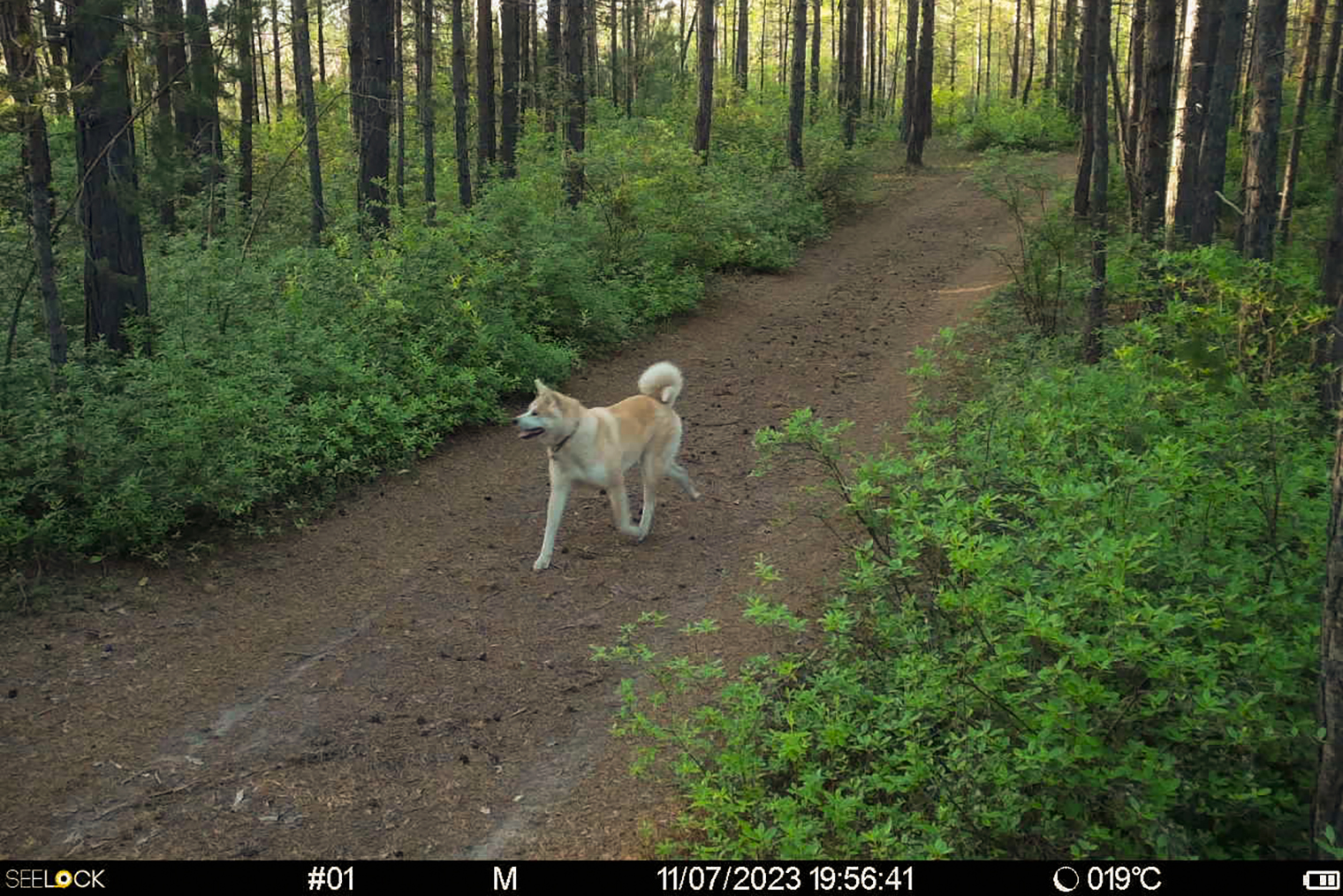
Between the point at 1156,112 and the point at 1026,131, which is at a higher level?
the point at 1026,131

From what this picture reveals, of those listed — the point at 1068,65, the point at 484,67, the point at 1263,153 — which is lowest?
the point at 1263,153

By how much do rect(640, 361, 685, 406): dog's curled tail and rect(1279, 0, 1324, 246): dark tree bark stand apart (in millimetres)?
11919

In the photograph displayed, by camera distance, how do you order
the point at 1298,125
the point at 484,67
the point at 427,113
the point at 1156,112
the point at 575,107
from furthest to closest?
the point at 484,67 < the point at 575,107 < the point at 1298,125 < the point at 427,113 < the point at 1156,112

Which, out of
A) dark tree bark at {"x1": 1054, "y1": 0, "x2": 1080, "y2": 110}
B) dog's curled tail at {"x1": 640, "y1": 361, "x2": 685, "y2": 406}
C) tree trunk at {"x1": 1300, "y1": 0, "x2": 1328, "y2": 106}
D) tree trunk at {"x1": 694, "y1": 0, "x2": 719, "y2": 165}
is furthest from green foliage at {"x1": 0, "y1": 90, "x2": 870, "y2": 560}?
dark tree bark at {"x1": 1054, "y1": 0, "x2": 1080, "y2": 110}

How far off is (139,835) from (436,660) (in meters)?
2.00

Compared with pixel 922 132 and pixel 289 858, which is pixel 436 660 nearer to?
→ pixel 289 858

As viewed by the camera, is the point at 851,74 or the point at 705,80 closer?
the point at 705,80

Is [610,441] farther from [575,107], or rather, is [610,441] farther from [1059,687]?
[575,107]

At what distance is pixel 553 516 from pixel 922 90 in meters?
25.2

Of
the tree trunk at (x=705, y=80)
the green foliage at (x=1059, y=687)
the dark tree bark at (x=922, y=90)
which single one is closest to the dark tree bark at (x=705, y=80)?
the tree trunk at (x=705, y=80)

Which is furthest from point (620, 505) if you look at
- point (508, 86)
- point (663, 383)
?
point (508, 86)

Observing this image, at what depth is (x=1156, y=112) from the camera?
34.7 ft

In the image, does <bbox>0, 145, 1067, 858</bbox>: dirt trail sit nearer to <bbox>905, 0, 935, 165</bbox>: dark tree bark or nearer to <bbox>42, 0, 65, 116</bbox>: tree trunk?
<bbox>42, 0, 65, 116</bbox>: tree trunk
